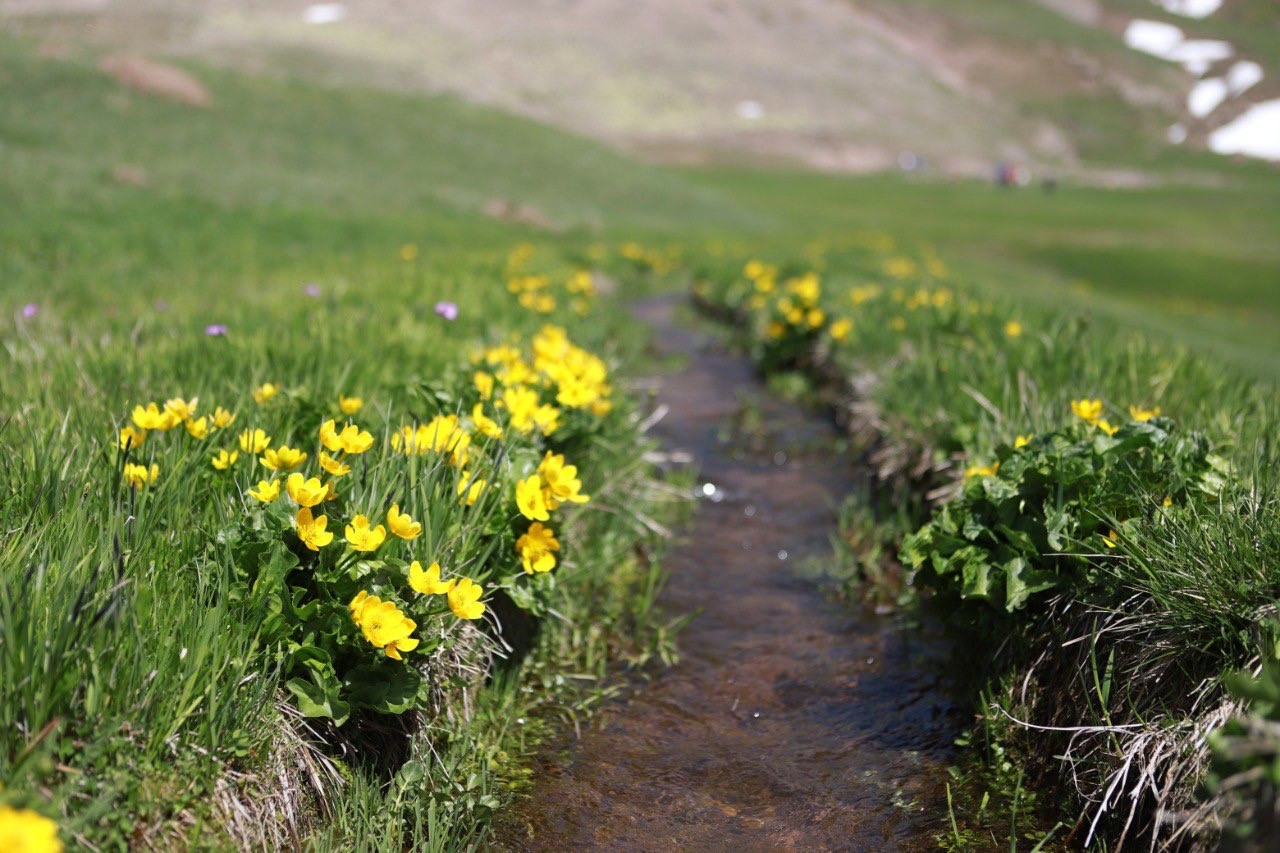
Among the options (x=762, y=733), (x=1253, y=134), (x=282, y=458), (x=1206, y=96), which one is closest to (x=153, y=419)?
(x=282, y=458)

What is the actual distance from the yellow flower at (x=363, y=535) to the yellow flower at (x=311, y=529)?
0.06 m

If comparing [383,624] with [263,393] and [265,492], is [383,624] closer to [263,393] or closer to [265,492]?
[265,492]

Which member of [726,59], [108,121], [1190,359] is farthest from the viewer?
[726,59]

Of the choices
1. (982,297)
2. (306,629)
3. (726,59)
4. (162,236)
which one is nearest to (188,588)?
(306,629)

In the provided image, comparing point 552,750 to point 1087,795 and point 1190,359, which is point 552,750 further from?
point 1190,359

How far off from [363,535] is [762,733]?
65.7 inches

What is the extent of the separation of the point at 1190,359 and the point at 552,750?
15.1ft

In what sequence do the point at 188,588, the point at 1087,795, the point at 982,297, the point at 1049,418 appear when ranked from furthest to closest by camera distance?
the point at 982,297 → the point at 1049,418 → the point at 1087,795 → the point at 188,588

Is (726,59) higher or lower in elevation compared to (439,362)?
higher

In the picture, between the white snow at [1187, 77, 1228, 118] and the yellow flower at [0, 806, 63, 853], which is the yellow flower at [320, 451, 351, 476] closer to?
the yellow flower at [0, 806, 63, 853]

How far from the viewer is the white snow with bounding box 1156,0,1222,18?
12312 centimetres

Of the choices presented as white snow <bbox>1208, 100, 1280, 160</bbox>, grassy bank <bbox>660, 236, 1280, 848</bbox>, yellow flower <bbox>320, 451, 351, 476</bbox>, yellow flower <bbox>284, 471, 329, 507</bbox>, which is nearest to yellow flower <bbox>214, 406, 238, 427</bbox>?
yellow flower <bbox>320, 451, 351, 476</bbox>

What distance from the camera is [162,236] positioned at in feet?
39.4


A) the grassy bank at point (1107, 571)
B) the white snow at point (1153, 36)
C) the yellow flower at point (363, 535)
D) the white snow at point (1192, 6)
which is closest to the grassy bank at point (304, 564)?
the yellow flower at point (363, 535)
